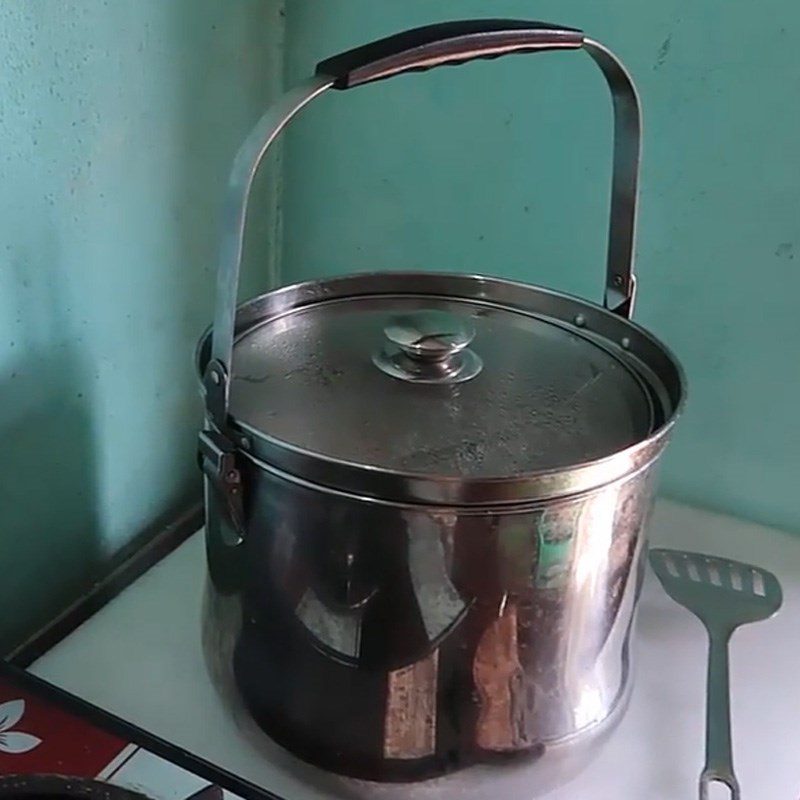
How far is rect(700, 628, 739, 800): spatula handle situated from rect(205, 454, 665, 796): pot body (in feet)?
0.22

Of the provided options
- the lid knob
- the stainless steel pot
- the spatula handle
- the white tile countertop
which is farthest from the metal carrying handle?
the spatula handle

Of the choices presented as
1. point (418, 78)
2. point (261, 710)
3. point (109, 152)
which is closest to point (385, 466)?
point (261, 710)

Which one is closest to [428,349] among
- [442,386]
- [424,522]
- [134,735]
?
[442,386]

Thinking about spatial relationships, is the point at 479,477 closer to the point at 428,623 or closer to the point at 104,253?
the point at 428,623

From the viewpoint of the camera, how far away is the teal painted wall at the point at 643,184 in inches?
27.8

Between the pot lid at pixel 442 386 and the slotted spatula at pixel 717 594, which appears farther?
the slotted spatula at pixel 717 594

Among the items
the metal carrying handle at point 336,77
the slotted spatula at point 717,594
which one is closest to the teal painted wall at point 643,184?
the slotted spatula at point 717,594

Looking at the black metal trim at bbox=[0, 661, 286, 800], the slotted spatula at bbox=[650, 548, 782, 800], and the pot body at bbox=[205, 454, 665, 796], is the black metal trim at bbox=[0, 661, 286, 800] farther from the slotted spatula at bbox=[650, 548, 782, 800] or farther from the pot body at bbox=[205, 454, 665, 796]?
the slotted spatula at bbox=[650, 548, 782, 800]

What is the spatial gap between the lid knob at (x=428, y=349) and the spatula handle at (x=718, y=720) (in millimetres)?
233

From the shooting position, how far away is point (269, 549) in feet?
1.68

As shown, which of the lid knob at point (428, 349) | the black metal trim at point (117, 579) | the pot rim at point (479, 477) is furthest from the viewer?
the black metal trim at point (117, 579)

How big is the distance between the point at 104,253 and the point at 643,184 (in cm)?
35

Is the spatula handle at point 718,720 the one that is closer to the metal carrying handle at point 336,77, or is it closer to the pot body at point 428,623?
the pot body at point 428,623

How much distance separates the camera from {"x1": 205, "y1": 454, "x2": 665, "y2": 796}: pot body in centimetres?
48
